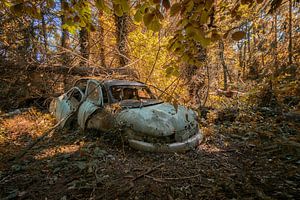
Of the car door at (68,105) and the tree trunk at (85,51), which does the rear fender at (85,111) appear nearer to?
the car door at (68,105)

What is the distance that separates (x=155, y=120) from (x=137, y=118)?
1.23 ft

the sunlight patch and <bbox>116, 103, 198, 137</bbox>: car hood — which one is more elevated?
<bbox>116, 103, 198, 137</bbox>: car hood

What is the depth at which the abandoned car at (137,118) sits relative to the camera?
4.28m

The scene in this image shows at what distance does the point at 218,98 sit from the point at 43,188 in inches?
259

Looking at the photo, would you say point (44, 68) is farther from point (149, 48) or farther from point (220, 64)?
point (220, 64)

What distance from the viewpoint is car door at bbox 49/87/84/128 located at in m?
6.08

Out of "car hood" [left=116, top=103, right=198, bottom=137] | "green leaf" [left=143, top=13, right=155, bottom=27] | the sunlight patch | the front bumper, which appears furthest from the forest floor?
"green leaf" [left=143, top=13, right=155, bottom=27]

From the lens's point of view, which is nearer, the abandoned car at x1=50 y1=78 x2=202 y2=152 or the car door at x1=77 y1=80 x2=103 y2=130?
the abandoned car at x1=50 y1=78 x2=202 y2=152

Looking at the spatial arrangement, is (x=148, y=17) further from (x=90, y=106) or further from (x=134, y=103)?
(x=90, y=106)

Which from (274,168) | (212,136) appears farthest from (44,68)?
(274,168)

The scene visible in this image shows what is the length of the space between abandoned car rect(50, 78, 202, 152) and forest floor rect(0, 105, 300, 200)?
0.72 ft

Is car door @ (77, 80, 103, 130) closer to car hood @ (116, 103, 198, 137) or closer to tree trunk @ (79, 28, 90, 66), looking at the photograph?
car hood @ (116, 103, 198, 137)

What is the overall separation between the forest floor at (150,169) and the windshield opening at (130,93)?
3.72 ft

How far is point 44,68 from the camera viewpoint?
808cm
